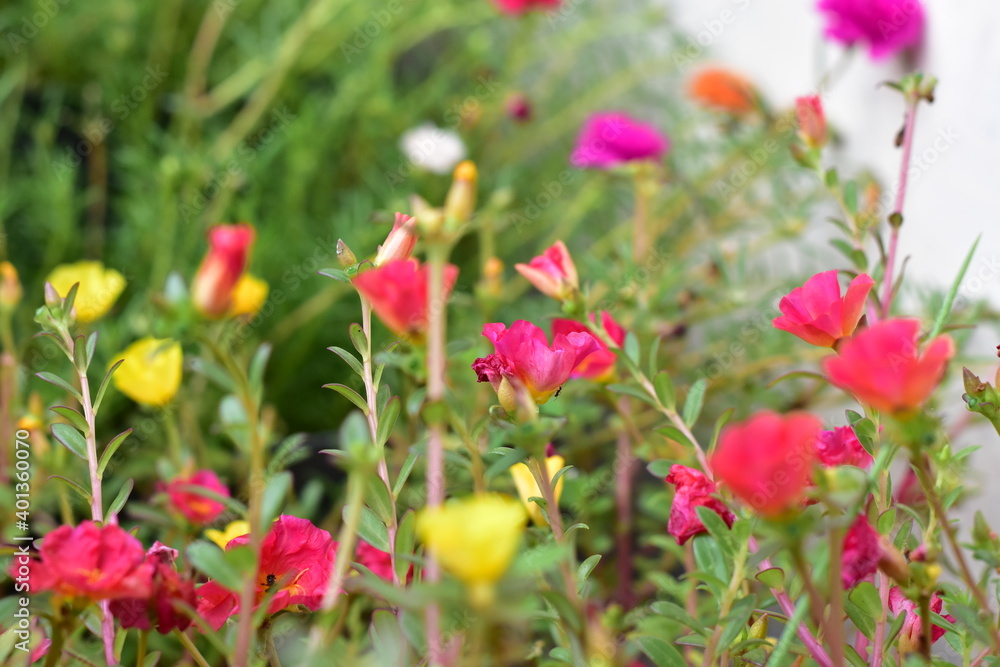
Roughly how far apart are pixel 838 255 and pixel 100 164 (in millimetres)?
955

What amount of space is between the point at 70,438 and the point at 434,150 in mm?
728

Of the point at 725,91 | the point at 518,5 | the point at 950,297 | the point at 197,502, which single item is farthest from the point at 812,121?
the point at 518,5

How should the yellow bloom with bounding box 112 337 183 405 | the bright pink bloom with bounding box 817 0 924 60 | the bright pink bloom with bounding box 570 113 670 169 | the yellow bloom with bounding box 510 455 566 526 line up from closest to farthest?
the yellow bloom with bounding box 510 455 566 526, the yellow bloom with bounding box 112 337 183 405, the bright pink bloom with bounding box 817 0 924 60, the bright pink bloom with bounding box 570 113 670 169

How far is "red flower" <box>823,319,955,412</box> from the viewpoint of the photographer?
0.21m

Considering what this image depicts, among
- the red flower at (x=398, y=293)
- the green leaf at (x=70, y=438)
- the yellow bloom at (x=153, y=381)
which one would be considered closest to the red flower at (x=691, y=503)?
the red flower at (x=398, y=293)

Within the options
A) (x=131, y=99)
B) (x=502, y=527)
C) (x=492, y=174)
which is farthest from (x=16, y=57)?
(x=502, y=527)

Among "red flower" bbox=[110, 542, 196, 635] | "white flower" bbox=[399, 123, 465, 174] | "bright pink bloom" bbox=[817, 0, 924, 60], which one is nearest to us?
"red flower" bbox=[110, 542, 196, 635]

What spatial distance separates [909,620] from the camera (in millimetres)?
322

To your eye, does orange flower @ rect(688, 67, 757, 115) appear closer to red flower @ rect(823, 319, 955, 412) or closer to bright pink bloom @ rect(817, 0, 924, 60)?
bright pink bloom @ rect(817, 0, 924, 60)

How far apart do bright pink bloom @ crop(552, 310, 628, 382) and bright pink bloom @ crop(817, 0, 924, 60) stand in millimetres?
484

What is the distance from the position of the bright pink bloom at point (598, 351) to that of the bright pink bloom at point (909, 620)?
0.16 meters

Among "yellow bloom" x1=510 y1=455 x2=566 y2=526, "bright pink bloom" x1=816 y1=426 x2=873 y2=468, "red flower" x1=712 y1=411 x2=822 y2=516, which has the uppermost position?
"red flower" x1=712 y1=411 x2=822 y2=516

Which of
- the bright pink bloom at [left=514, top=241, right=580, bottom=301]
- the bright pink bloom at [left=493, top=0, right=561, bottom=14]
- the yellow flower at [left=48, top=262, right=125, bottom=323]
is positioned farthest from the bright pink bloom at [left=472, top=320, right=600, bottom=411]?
the bright pink bloom at [left=493, top=0, right=561, bottom=14]

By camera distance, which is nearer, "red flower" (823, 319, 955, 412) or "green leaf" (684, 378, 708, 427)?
"red flower" (823, 319, 955, 412)
